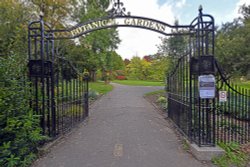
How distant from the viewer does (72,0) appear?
980 inches

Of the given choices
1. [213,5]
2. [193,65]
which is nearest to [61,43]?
[213,5]

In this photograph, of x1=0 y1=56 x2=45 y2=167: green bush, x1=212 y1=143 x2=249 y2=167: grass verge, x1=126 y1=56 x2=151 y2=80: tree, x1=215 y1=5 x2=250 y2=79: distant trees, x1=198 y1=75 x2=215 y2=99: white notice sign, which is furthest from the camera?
x1=126 y1=56 x2=151 y2=80: tree

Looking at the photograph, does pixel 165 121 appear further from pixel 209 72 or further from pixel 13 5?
pixel 13 5

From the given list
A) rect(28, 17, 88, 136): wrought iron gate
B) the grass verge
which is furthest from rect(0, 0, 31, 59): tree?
the grass verge

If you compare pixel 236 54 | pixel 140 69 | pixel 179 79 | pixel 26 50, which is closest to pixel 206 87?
pixel 179 79

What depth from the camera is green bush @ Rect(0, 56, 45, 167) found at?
4.28m

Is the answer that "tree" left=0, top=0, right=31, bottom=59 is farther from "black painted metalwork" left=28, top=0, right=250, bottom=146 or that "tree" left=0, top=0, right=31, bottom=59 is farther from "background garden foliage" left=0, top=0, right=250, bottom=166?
"black painted metalwork" left=28, top=0, right=250, bottom=146

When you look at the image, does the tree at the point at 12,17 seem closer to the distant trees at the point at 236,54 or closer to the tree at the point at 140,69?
the distant trees at the point at 236,54

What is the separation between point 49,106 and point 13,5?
16629mm

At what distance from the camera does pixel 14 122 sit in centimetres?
434

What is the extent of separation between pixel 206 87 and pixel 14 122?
3775mm

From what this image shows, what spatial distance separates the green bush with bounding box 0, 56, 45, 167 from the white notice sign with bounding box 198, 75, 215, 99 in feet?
11.2

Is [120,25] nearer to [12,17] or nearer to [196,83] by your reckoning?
[196,83]

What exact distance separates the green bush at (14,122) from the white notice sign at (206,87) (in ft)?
11.2
